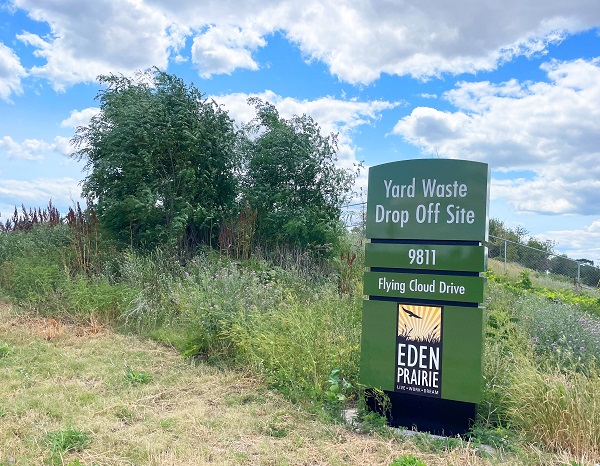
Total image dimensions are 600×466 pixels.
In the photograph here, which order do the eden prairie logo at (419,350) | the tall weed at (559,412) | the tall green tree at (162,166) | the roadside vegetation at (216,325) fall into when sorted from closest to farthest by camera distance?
the tall weed at (559,412)
the roadside vegetation at (216,325)
the eden prairie logo at (419,350)
the tall green tree at (162,166)

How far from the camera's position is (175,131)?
1082 cm

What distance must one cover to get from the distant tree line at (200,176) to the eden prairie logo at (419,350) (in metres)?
6.18

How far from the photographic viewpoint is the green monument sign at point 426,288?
13.7 feet

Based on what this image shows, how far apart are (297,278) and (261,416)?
14.6 feet

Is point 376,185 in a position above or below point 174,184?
below

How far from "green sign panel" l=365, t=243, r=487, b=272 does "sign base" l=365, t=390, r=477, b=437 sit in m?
1.11

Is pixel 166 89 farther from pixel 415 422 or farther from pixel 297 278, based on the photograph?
pixel 415 422

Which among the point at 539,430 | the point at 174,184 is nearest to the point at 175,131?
the point at 174,184

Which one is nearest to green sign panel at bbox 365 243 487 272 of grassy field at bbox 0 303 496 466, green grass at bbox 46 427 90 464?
grassy field at bbox 0 303 496 466

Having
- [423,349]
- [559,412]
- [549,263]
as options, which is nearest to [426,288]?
[423,349]

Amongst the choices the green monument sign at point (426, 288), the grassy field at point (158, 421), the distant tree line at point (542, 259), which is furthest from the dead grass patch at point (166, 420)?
the distant tree line at point (542, 259)

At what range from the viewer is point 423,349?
14.2 feet

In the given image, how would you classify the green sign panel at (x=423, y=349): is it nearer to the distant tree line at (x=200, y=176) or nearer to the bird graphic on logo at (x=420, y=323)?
the bird graphic on logo at (x=420, y=323)

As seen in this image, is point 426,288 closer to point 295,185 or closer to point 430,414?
point 430,414
